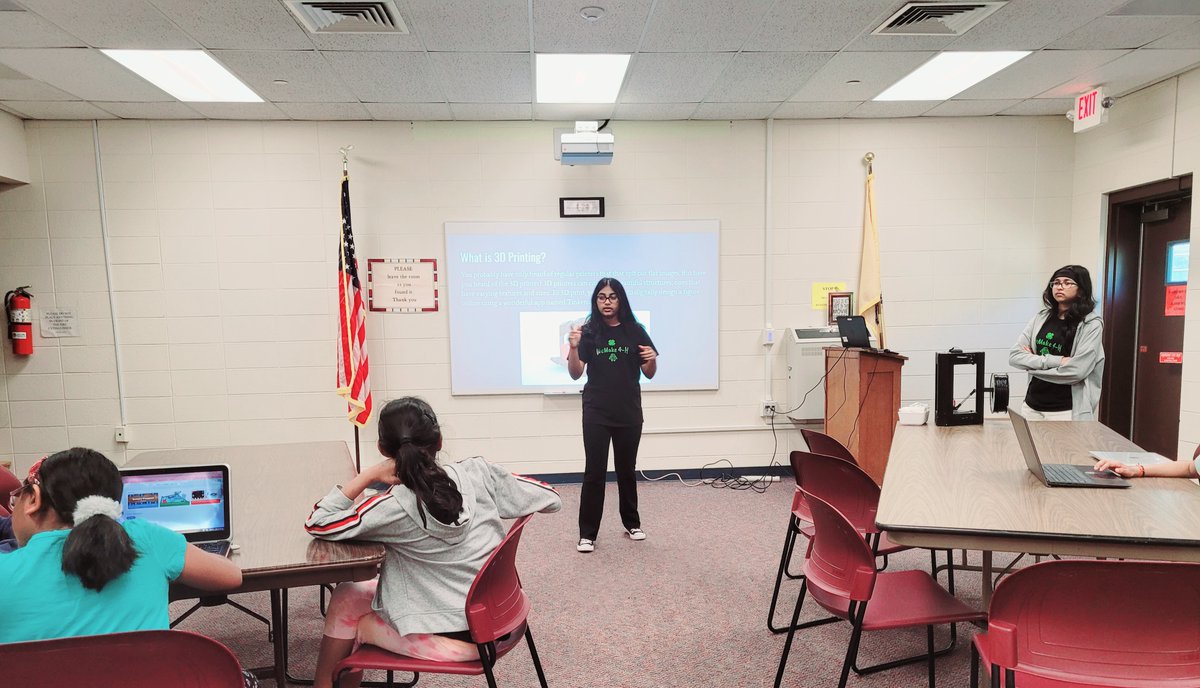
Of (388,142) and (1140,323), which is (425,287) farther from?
(1140,323)

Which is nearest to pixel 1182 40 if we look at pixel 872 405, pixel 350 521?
pixel 872 405

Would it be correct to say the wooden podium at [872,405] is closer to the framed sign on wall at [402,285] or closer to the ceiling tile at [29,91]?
the framed sign on wall at [402,285]

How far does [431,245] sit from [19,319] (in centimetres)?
282

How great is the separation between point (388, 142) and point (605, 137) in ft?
5.32

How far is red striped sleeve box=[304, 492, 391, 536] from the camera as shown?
1.60m

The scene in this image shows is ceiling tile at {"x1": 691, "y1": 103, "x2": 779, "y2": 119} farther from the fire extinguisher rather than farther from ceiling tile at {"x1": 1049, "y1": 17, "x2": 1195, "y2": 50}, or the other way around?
the fire extinguisher

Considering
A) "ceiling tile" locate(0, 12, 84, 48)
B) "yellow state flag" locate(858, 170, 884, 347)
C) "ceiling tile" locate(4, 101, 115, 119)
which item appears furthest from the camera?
"yellow state flag" locate(858, 170, 884, 347)

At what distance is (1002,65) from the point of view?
12.3ft

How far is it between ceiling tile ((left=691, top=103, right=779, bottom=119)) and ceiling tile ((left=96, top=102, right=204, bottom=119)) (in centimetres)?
349

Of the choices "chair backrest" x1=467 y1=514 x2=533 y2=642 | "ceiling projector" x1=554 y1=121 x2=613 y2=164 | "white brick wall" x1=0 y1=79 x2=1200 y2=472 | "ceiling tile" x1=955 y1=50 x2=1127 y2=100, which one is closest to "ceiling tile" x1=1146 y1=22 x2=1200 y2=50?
"ceiling tile" x1=955 y1=50 x2=1127 y2=100

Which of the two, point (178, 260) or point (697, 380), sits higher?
point (178, 260)

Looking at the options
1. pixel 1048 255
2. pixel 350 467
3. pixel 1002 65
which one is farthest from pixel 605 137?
pixel 1048 255

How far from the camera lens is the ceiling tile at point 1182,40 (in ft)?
10.7

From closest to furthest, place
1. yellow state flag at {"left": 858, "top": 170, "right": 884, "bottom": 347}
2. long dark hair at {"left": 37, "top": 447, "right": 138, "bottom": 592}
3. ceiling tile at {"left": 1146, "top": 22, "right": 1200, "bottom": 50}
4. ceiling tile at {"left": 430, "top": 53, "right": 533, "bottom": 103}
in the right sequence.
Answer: long dark hair at {"left": 37, "top": 447, "right": 138, "bottom": 592} → ceiling tile at {"left": 1146, "top": 22, "right": 1200, "bottom": 50} → ceiling tile at {"left": 430, "top": 53, "right": 533, "bottom": 103} → yellow state flag at {"left": 858, "top": 170, "right": 884, "bottom": 347}
